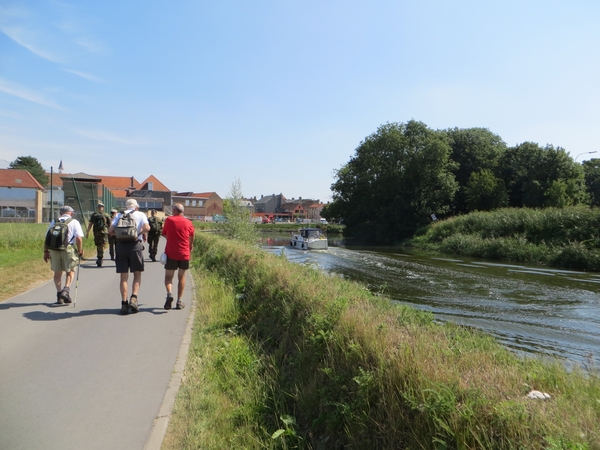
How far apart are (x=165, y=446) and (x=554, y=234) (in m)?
32.1

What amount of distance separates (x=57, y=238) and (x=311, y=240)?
33.8 metres

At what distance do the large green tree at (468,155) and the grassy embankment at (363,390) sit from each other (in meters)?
57.4

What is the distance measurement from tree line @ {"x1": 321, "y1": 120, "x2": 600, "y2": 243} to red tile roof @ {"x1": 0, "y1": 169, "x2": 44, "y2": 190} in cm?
4361

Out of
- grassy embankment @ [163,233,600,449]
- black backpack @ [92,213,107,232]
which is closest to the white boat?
black backpack @ [92,213,107,232]

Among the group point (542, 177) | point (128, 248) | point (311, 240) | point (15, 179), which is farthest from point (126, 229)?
point (15, 179)

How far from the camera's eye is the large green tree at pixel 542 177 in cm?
4684

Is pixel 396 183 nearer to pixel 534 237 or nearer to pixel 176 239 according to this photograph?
pixel 534 237

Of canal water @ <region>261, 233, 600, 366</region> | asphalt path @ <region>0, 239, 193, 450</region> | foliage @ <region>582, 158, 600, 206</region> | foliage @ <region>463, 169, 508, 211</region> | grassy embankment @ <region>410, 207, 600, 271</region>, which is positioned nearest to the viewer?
asphalt path @ <region>0, 239, 193, 450</region>

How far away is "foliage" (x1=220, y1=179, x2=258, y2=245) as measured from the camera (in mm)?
31227

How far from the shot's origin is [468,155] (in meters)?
64.5

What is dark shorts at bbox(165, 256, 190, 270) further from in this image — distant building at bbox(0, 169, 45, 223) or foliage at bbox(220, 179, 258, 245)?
distant building at bbox(0, 169, 45, 223)

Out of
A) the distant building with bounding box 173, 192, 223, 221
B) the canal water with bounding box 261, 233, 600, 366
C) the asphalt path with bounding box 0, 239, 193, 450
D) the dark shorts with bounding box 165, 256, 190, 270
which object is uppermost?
the distant building with bounding box 173, 192, 223, 221

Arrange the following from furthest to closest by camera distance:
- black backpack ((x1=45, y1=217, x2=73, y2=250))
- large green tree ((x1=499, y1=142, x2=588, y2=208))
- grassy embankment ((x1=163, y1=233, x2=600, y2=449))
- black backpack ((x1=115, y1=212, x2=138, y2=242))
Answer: large green tree ((x1=499, y1=142, x2=588, y2=208)) → black backpack ((x1=45, y1=217, x2=73, y2=250)) → black backpack ((x1=115, y1=212, x2=138, y2=242)) → grassy embankment ((x1=163, y1=233, x2=600, y2=449))

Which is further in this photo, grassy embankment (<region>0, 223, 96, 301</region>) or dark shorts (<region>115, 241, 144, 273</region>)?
grassy embankment (<region>0, 223, 96, 301</region>)
